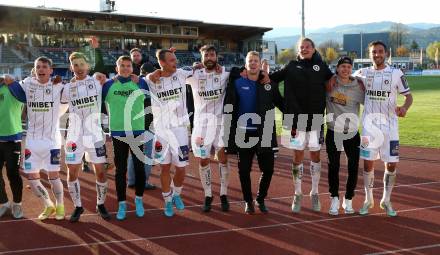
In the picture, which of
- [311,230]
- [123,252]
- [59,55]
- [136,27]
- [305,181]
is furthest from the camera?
[136,27]

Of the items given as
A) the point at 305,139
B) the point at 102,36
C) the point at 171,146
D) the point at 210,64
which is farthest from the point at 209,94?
the point at 102,36

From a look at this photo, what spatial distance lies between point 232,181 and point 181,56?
46.4 meters

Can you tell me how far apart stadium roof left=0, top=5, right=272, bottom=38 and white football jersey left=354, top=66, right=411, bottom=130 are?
39.1m

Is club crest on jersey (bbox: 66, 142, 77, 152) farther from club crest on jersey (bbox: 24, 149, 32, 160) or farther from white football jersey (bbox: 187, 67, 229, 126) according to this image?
white football jersey (bbox: 187, 67, 229, 126)

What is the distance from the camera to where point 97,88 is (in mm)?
6191

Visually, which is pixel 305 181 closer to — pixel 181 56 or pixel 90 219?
pixel 90 219

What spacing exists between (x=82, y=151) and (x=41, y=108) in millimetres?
740

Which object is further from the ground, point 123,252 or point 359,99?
point 359,99

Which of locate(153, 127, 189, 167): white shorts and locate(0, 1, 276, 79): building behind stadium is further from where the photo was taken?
locate(0, 1, 276, 79): building behind stadium

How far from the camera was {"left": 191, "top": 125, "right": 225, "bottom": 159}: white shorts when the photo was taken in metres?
6.54

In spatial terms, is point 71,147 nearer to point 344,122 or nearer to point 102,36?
point 344,122

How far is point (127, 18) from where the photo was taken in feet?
164

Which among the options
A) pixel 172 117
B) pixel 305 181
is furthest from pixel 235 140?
pixel 305 181

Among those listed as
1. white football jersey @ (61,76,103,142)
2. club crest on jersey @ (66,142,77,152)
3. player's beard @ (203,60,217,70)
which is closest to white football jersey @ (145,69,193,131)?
player's beard @ (203,60,217,70)
